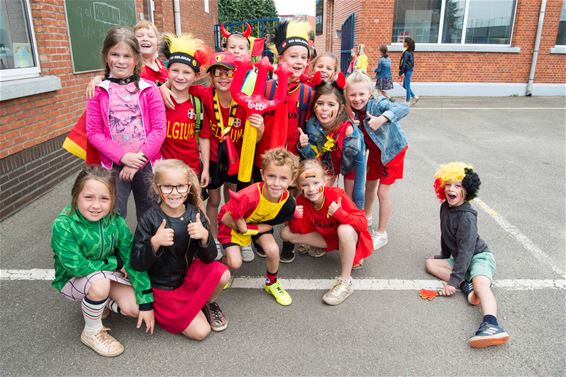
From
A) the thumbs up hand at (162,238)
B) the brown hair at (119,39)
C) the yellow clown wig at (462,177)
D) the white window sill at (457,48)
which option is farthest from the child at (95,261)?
the white window sill at (457,48)

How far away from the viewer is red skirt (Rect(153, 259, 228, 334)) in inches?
98.6

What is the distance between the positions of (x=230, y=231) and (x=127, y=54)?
1.43 metres

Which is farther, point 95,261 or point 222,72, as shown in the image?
point 222,72

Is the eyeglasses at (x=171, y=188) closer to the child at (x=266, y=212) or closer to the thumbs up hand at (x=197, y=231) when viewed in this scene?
the thumbs up hand at (x=197, y=231)

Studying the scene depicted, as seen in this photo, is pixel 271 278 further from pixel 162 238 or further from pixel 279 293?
pixel 162 238

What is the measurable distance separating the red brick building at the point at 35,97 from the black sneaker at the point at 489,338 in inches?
167

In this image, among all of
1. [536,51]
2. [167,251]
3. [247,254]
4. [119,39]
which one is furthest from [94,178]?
[536,51]

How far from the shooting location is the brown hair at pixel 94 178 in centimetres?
241

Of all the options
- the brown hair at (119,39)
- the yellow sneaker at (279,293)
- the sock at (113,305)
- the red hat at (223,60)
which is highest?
the brown hair at (119,39)

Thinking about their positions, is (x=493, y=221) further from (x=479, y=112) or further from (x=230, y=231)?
(x=479, y=112)

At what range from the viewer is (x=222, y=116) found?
3.19 meters

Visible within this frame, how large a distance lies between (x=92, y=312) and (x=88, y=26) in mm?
4878

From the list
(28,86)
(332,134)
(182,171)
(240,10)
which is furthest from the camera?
(240,10)

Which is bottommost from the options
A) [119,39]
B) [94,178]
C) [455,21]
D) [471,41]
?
[94,178]
